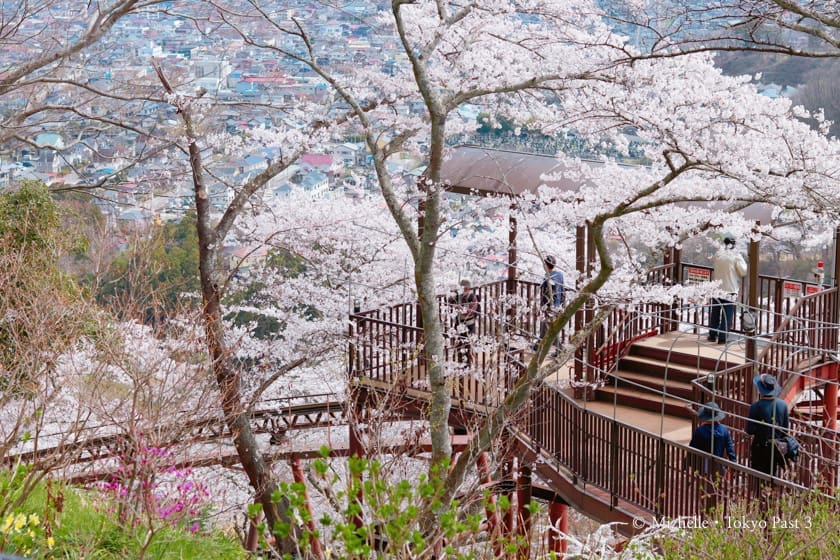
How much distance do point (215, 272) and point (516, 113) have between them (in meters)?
4.63

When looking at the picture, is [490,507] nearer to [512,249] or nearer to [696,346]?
[696,346]

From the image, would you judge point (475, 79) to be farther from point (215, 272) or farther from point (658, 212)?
point (215, 272)

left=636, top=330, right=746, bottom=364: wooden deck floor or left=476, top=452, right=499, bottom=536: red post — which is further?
left=636, top=330, right=746, bottom=364: wooden deck floor

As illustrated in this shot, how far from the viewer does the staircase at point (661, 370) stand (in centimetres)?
1102

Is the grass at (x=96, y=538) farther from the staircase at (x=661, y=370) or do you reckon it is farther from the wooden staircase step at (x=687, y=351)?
the wooden staircase step at (x=687, y=351)

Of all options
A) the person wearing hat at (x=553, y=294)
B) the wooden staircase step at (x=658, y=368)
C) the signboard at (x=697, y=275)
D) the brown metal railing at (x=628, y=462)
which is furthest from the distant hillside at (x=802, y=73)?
the brown metal railing at (x=628, y=462)

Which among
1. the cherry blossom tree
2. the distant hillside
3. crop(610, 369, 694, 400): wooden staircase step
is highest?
the distant hillside

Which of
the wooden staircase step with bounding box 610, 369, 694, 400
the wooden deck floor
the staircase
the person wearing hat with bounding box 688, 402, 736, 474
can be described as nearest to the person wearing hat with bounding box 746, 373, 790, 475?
the person wearing hat with bounding box 688, 402, 736, 474

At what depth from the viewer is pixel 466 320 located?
488 inches

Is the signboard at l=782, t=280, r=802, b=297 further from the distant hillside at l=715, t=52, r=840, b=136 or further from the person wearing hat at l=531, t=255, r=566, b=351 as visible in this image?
the distant hillside at l=715, t=52, r=840, b=136

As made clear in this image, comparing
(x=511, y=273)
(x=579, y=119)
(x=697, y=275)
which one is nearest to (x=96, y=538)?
(x=579, y=119)

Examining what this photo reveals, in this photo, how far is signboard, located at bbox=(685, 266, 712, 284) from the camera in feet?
43.4

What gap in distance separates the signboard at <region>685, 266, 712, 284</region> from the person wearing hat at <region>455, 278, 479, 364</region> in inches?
123

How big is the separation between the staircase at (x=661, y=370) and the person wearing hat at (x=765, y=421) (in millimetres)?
2509
